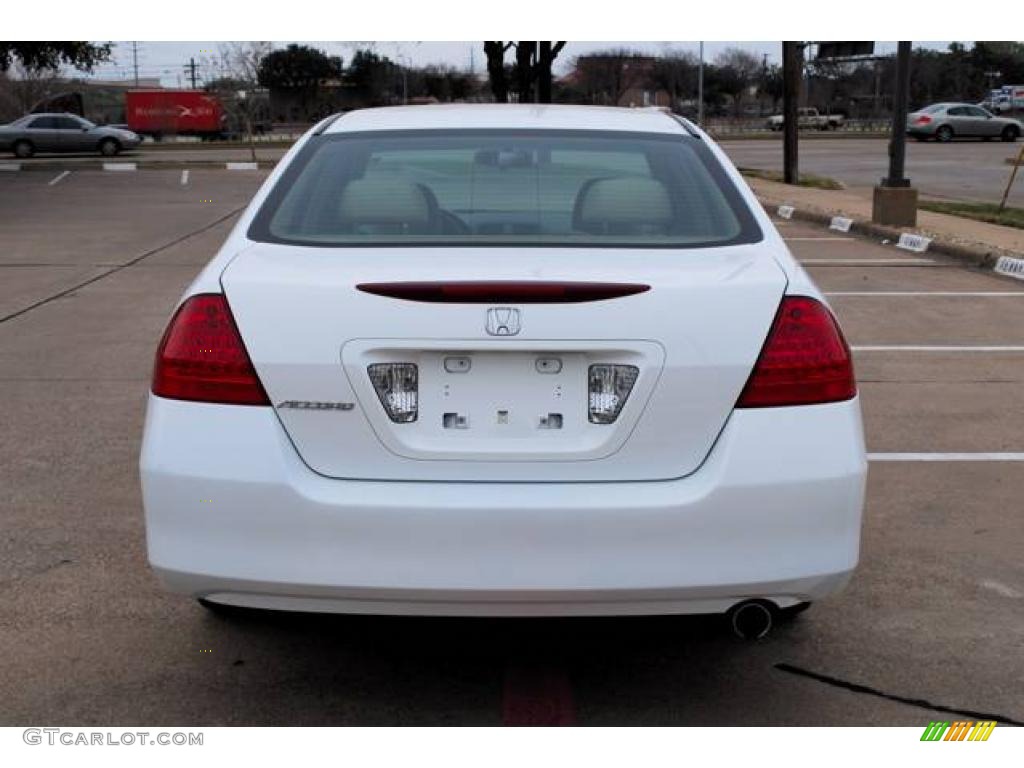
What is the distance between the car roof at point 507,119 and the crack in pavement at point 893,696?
68.0 inches

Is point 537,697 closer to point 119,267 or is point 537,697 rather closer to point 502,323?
point 502,323

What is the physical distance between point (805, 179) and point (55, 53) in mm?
18953

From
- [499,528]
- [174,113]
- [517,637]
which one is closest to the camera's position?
[499,528]

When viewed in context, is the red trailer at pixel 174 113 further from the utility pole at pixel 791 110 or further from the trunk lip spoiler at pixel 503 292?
the trunk lip spoiler at pixel 503 292

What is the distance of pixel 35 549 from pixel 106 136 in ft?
126

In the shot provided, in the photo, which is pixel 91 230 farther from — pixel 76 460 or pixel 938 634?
pixel 938 634

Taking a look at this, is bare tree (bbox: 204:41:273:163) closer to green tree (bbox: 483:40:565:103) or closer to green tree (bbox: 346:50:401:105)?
green tree (bbox: 346:50:401:105)

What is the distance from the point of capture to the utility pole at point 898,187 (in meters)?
15.4

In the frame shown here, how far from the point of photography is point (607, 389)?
295cm

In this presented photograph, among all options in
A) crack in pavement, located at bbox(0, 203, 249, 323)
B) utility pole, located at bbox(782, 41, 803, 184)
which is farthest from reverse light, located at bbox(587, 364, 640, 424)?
utility pole, located at bbox(782, 41, 803, 184)

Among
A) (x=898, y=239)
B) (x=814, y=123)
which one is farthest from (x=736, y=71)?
(x=898, y=239)

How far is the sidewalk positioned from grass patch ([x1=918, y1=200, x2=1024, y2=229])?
0.22 m

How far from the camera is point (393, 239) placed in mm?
3293

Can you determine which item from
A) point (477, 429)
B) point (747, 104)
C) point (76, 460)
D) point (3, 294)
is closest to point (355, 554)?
point (477, 429)
